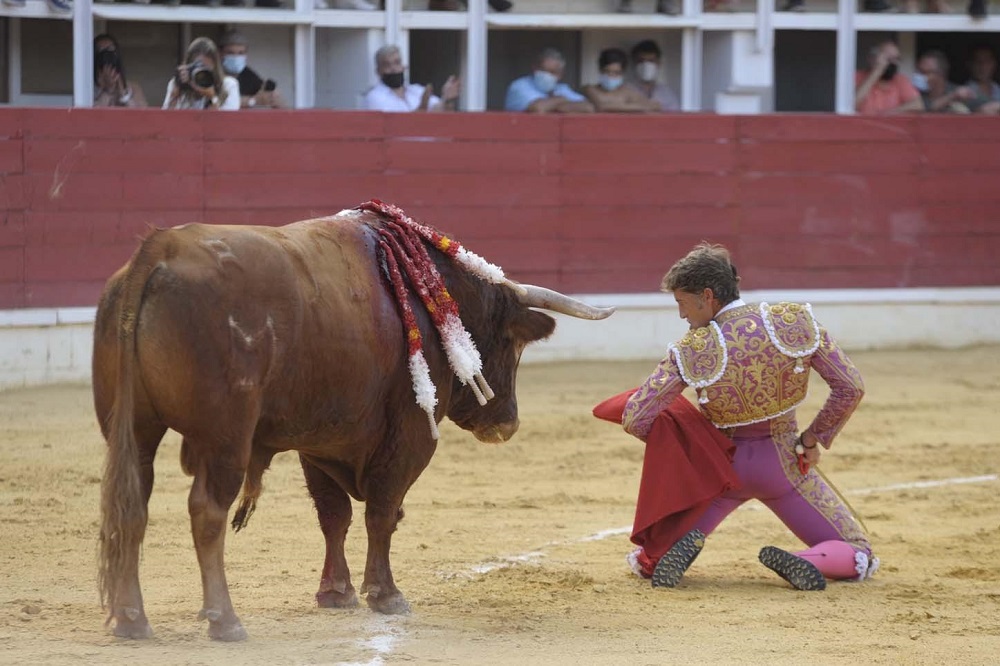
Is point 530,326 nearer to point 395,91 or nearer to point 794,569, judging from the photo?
point 794,569

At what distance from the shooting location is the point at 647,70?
11250 millimetres

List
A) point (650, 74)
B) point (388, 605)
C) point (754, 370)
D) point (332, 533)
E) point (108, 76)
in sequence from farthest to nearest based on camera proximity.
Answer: point (650, 74), point (108, 76), point (754, 370), point (332, 533), point (388, 605)

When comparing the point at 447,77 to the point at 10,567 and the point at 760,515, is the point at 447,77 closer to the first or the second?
the point at 760,515

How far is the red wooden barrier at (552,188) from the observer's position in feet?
29.5

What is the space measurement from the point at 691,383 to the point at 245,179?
5.20 m

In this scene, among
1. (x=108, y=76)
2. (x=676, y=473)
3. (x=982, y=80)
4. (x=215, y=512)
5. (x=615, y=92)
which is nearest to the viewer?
(x=215, y=512)

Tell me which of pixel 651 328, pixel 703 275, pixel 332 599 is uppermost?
pixel 703 275

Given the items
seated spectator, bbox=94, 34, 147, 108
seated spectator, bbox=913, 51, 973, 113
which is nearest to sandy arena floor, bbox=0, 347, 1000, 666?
seated spectator, bbox=94, 34, 147, 108

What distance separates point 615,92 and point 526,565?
6.19m

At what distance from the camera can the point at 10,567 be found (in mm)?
5074

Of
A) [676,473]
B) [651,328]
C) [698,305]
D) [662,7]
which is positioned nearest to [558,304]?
[698,305]

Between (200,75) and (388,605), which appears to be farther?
(200,75)

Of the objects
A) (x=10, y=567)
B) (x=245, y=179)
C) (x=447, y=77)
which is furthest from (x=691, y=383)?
(x=447, y=77)

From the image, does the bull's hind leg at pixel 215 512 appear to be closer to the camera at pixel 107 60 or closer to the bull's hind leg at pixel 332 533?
the bull's hind leg at pixel 332 533
